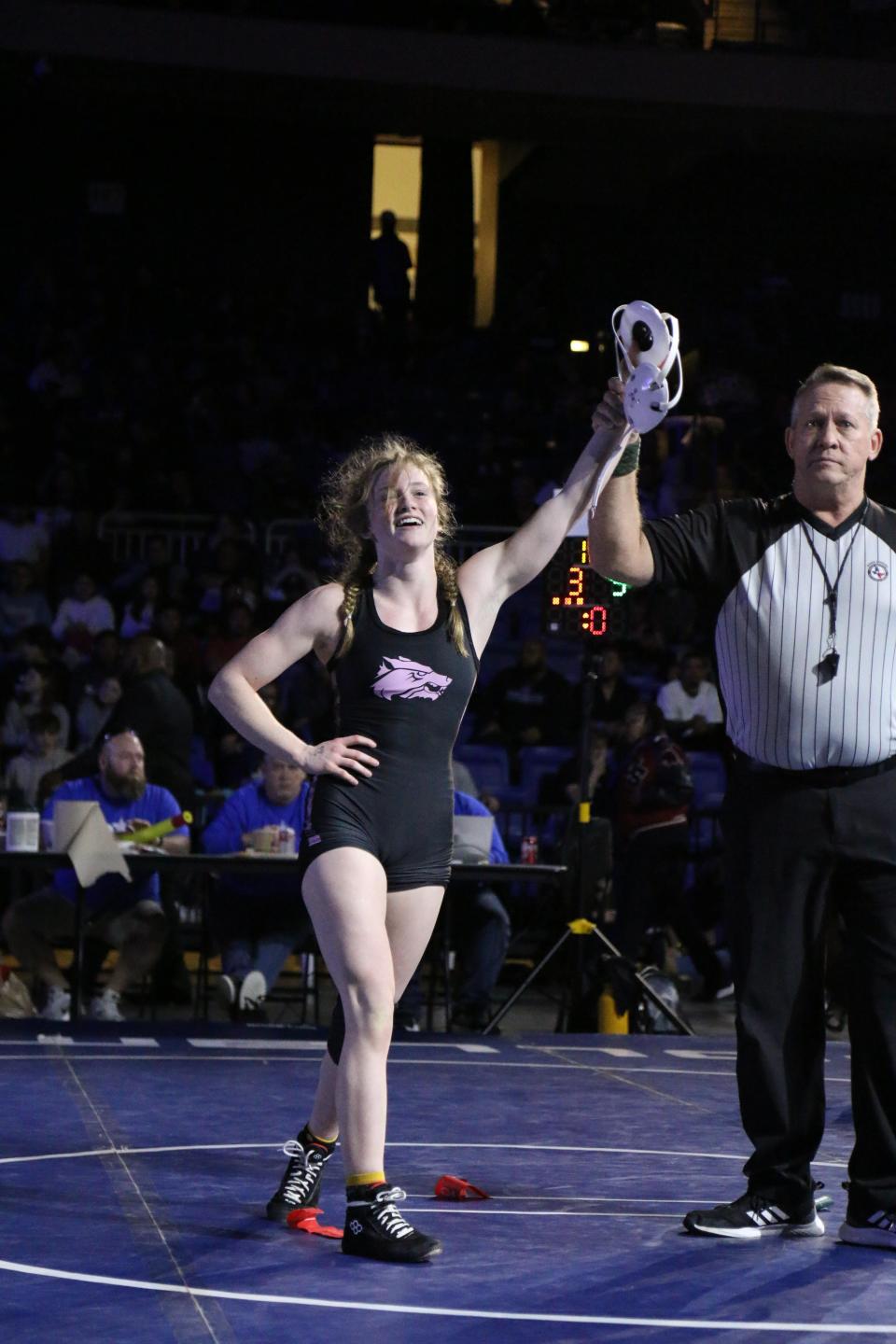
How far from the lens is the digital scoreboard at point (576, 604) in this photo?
9.99 meters

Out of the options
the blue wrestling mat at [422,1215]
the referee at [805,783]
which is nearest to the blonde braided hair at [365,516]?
the referee at [805,783]

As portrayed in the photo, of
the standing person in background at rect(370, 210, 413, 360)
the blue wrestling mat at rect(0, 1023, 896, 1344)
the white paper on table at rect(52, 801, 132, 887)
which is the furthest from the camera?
the standing person in background at rect(370, 210, 413, 360)

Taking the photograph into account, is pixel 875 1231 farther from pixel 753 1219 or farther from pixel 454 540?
pixel 454 540

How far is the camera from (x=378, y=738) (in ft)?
15.2

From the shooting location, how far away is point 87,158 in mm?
23531

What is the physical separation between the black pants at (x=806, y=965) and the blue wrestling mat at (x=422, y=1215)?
25 cm

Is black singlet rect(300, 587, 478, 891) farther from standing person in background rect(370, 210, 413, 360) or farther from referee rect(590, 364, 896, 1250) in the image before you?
standing person in background rect(370, 210, 413, 360)

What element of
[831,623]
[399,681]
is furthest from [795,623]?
[399,681]

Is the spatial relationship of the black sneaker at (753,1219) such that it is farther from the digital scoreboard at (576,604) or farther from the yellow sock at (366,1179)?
the digital scoreboard at (576,604)

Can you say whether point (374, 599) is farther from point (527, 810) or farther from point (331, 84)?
point (331, 84)

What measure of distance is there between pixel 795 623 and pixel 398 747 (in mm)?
977

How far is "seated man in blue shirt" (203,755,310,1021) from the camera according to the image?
33.1 feet

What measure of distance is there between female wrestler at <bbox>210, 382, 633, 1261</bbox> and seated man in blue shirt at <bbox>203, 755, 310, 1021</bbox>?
5.28 meters

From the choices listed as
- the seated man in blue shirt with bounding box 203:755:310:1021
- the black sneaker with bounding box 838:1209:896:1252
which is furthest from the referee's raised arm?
the seated man in blue shirt with bounding box 203:755:310:1021
